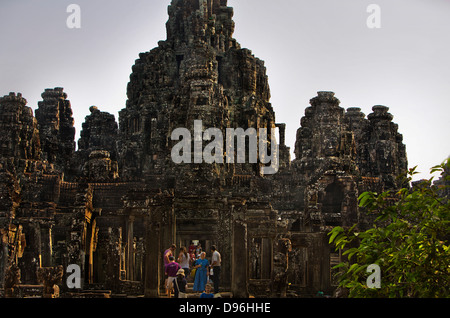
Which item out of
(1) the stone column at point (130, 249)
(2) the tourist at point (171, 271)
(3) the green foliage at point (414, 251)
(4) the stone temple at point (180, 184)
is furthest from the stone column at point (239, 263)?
(3) the green foliage at point (414, 251)

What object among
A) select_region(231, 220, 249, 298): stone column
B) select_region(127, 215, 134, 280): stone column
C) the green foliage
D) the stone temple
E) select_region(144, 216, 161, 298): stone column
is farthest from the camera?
select_region(127, 215, 134, 280): stone column

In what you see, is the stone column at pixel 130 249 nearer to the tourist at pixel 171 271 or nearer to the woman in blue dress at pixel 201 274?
the tourist at pixel 171 271

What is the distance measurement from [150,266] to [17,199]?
12.8 meters

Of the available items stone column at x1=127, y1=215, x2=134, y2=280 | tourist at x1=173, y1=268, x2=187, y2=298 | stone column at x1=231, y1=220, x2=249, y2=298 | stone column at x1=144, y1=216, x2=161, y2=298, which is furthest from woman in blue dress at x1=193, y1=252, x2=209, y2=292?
stone column at x1=127, y1=215, x2=134, y2=280

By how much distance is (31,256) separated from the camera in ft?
111

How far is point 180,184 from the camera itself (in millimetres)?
30141

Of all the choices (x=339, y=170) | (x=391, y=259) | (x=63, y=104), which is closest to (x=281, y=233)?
(x=339, y=170)

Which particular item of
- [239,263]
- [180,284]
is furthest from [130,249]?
[180,284]

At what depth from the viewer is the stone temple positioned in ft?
87.5

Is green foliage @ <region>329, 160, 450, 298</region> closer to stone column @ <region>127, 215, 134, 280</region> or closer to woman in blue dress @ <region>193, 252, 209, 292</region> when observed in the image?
woman in blue dress @ <region>193, 252, 209, 292</region>

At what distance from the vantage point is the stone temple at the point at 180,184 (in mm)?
26656

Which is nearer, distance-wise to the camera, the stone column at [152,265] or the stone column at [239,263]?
the stone column at [152,265]

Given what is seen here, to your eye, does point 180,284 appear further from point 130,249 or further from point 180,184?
point 130,249
